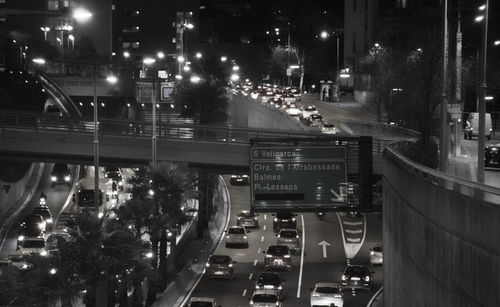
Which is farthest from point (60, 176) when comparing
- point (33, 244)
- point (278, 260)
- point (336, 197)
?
point (336, 197)

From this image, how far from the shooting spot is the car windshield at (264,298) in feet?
128

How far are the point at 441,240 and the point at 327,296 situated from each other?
18.0m

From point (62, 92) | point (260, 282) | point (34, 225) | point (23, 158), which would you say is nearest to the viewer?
point (260, 282)

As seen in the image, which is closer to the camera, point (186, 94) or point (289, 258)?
point (289, 258)

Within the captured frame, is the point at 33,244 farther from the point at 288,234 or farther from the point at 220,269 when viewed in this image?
the point at 288,234

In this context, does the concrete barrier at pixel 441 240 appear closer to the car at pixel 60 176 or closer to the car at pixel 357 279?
the car at pixel 357 279

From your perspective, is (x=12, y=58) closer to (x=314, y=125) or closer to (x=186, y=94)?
(x=186, y=94)

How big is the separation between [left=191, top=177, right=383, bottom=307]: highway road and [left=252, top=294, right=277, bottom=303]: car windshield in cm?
223

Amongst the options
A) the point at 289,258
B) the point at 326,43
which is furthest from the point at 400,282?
the point at 326,43

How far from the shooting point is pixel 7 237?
206 feet

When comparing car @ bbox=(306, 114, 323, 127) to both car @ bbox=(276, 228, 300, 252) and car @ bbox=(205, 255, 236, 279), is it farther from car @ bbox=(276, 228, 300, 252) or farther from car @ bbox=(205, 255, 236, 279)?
car @ bbox=(205, 255, 236, 279)

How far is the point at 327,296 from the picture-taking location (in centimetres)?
3947

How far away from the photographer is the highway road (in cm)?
4422

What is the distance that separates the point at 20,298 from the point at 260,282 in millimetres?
17421
